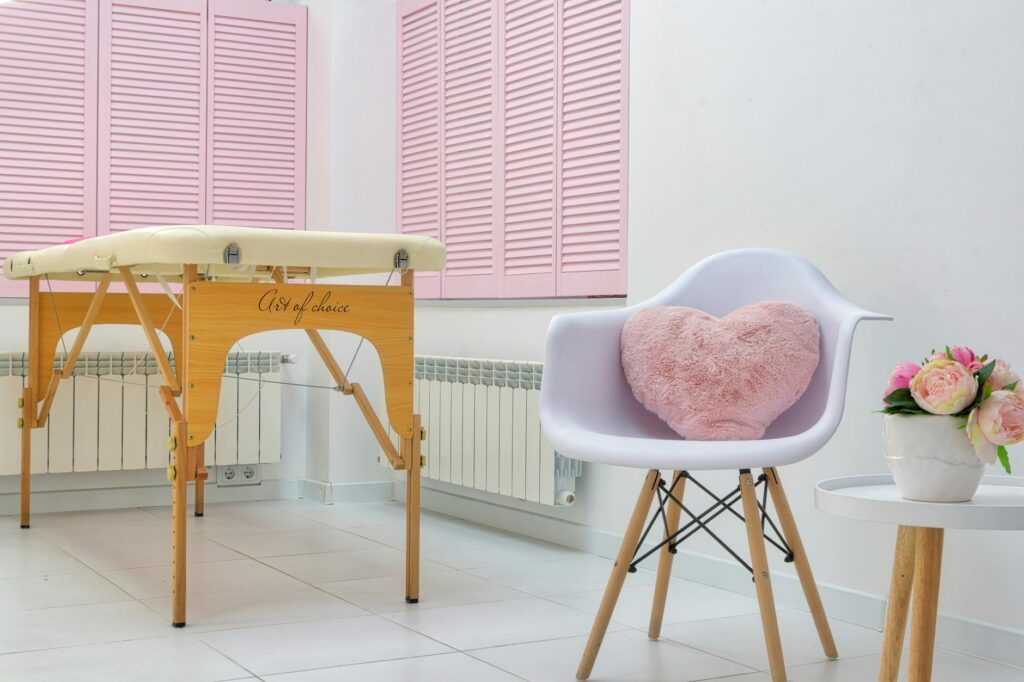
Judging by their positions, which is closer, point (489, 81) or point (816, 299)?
point (816, 299)

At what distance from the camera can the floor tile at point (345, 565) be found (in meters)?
2.89

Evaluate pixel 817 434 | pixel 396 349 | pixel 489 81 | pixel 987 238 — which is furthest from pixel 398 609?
pixel 489 81

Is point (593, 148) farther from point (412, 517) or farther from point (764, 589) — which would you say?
point (764, 589)

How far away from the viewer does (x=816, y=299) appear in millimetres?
2236

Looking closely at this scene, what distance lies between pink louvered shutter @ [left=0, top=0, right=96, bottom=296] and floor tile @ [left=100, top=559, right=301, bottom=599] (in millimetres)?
1316

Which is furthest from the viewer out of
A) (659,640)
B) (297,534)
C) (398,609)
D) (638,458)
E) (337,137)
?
(337,137)

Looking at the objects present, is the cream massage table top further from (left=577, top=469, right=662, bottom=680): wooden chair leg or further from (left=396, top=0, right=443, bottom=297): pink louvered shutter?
(left=396, top=0, right=443, bottom=297): pink louvered shutter

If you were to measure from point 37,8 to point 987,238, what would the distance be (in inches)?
119

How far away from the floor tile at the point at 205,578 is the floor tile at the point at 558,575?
1.67 ft

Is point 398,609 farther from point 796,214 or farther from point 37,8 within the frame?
point 37,8

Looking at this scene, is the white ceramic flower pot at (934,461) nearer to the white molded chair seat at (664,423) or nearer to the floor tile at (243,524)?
the white molded chair seat at (664,423)

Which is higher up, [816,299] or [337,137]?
[337,137]

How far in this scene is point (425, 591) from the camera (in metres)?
2.72

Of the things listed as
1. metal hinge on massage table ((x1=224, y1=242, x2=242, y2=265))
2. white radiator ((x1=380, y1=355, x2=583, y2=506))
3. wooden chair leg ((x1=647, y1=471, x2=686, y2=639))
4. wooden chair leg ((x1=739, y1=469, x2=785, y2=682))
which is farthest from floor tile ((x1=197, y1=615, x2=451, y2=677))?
white radiator ((x1=380, y1=355, x2=583, y2=506))
